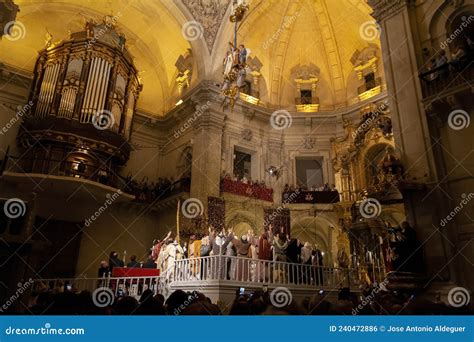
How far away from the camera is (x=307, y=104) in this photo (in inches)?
744

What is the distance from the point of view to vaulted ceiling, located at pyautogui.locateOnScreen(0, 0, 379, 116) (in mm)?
16156

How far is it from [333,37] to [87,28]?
12.2 m

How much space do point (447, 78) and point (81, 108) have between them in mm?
12070

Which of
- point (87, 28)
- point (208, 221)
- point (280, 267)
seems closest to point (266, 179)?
point (208, 221)

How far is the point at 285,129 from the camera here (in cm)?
1844

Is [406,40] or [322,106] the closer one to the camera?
[406,40]

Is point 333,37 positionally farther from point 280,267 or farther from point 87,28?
point 280,267

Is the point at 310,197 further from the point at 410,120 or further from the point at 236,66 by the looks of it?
the point at 410,120

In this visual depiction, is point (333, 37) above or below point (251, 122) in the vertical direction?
above
